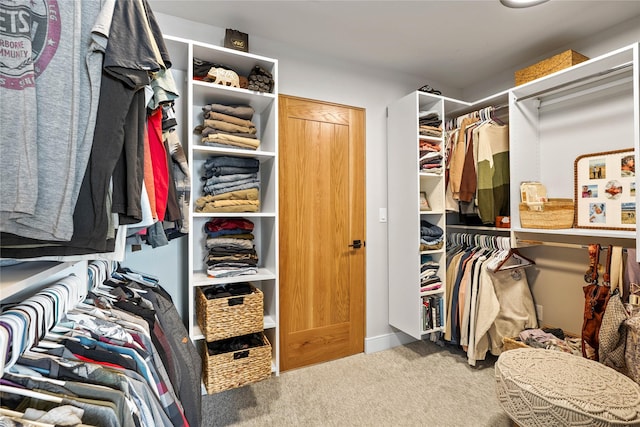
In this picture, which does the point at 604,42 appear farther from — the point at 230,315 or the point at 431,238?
the point at 230,315

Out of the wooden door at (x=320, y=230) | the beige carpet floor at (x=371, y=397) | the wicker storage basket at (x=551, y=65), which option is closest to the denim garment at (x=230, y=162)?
the wooden door at (x=320, y=230)

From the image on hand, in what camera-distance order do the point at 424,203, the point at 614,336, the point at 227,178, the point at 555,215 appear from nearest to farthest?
the point at 614,336 < the point at 227,178 < the point at 555,215 < the point at 424,203

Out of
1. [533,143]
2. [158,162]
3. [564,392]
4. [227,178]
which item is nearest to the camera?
[158,162]

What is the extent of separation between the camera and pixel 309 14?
2.02m

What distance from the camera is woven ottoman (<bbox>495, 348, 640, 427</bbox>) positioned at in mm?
1295

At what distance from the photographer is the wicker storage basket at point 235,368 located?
1.74 metres

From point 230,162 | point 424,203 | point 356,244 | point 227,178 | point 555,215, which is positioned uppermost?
point 230,162

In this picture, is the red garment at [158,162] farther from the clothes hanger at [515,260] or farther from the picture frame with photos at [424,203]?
the clothes hanger at [515,260]

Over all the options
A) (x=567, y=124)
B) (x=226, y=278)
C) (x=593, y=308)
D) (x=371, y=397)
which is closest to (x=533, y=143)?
(x=567, y=124)

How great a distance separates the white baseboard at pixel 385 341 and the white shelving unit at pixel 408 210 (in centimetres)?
14

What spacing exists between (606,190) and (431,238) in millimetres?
1168

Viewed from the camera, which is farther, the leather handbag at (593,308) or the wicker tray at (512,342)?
the wicker tray at (512,342)

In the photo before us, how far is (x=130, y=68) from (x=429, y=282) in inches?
97.9

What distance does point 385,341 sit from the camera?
2779 millimetres
